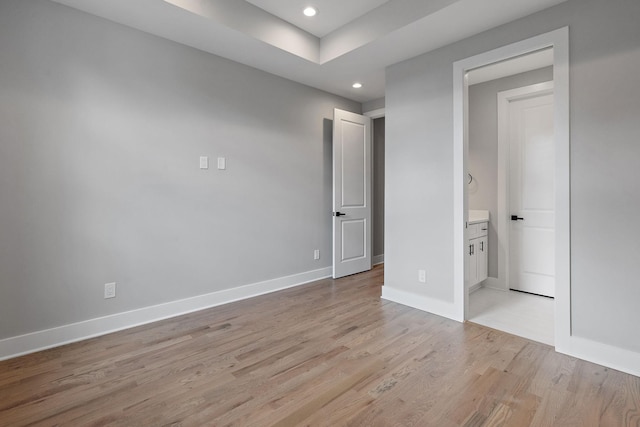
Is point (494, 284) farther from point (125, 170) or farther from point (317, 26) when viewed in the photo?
point (125, 170)

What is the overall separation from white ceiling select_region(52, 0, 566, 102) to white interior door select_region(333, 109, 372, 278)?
89 cm

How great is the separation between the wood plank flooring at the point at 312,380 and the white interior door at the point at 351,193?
5.43ft

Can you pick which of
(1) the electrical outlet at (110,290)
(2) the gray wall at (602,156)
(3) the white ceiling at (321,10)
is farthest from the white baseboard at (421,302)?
(3) the white ceiling at (321,10)

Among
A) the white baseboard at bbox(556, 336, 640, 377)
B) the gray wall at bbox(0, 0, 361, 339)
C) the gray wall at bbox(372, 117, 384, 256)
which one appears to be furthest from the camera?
the gray wall at bbox(372, 117, 384, 256)

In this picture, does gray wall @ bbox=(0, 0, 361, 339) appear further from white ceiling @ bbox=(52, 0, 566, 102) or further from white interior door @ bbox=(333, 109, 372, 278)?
white interior door @ bbox=(333, 109, 372, 278)

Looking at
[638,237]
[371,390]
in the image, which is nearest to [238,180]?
[371,390]

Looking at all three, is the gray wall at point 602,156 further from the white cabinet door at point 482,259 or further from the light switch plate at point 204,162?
the light switch plate at point 204,162

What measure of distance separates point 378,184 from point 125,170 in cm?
389

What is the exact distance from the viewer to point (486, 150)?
12.7ft

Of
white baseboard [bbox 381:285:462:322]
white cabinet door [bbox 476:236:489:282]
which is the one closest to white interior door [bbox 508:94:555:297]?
white cabinet door [bbox 476:236:489:282]

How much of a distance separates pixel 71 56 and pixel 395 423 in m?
3.42

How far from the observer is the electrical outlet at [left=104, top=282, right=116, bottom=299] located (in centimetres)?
260

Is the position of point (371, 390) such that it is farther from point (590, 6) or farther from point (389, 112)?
point (590, 6)

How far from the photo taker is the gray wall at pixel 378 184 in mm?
5359
